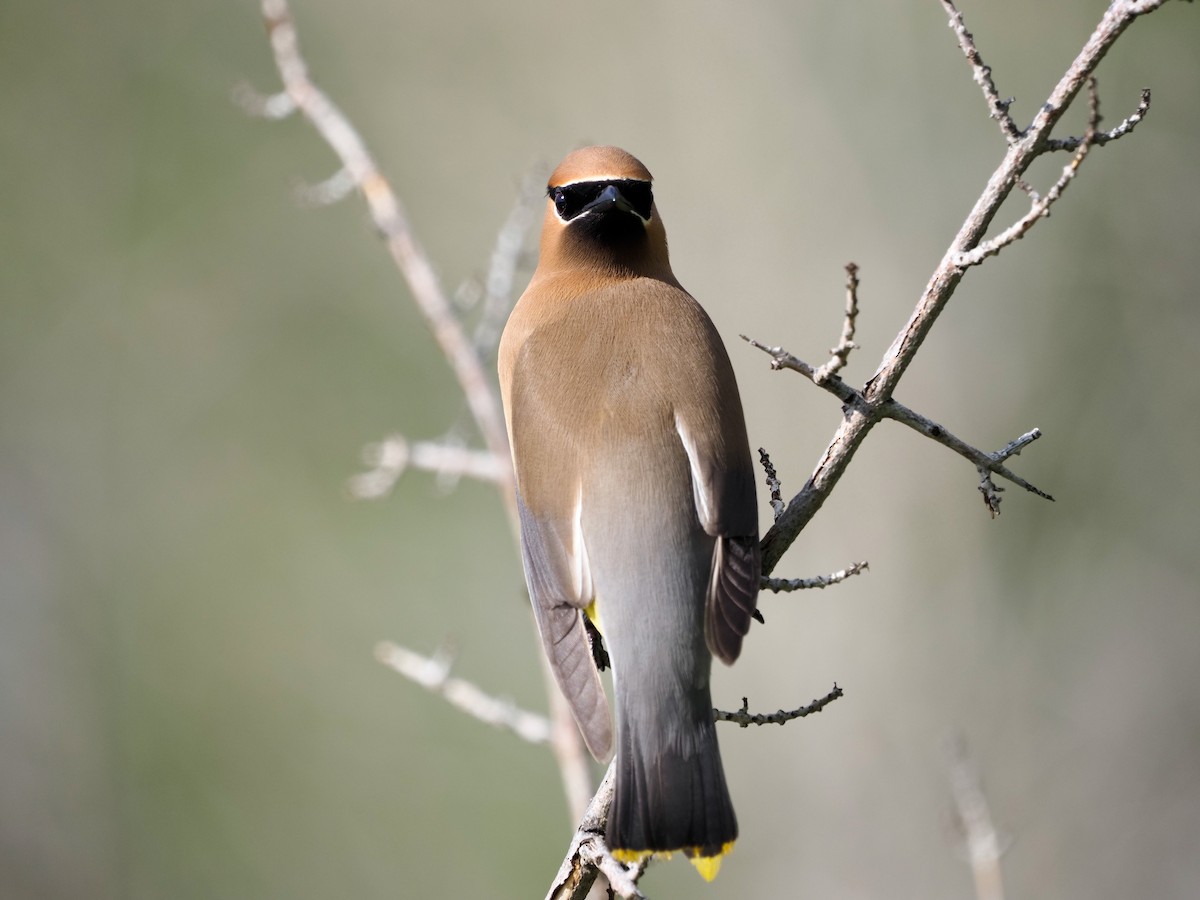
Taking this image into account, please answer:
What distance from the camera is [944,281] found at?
3.17 m

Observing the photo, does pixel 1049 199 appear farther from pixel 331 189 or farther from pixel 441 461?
pixel 331 189

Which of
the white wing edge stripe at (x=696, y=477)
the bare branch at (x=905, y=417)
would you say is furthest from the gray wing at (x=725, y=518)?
the bare branch at (x=905, y=417)

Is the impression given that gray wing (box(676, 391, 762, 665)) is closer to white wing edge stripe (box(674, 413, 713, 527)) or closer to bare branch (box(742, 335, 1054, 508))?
white wing edge stripe (box(674, 413, 713, 527))

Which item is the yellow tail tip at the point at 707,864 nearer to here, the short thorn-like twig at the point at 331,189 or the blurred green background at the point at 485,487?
the short thorn-like twig at the point at 331,189

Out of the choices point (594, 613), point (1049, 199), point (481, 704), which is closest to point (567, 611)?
point (594, 613)

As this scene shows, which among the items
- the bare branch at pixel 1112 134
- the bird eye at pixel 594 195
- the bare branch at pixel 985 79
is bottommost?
the bare branch at pixel 1112 134

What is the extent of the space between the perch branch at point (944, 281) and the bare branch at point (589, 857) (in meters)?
0.70

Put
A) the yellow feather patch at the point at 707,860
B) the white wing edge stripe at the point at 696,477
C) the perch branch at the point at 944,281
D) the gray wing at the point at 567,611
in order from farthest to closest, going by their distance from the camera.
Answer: the white wing edge stripe at the point at 696,477, the gray wing at the point at 567,611, the yellow feather patch at the point at 707,860, the perch branch at the point at 944,281

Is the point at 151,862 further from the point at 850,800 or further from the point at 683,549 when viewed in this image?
the point at 683,549

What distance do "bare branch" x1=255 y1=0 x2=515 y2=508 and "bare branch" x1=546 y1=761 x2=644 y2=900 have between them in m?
1.30

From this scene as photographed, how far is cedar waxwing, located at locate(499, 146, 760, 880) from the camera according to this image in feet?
10.9

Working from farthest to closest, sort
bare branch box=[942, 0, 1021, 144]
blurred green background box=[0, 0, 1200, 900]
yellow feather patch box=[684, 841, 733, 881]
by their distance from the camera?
blurred green background box=[0, 0, 1200, 900] < yellow feather patch box=[684, 841, 733, 881] < bare branch box=[942, 0, 1021, 144]

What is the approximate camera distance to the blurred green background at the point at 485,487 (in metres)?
8.06

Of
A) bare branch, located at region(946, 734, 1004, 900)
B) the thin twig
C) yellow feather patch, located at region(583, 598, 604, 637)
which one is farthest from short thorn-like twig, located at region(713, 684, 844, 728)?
the thin twig
